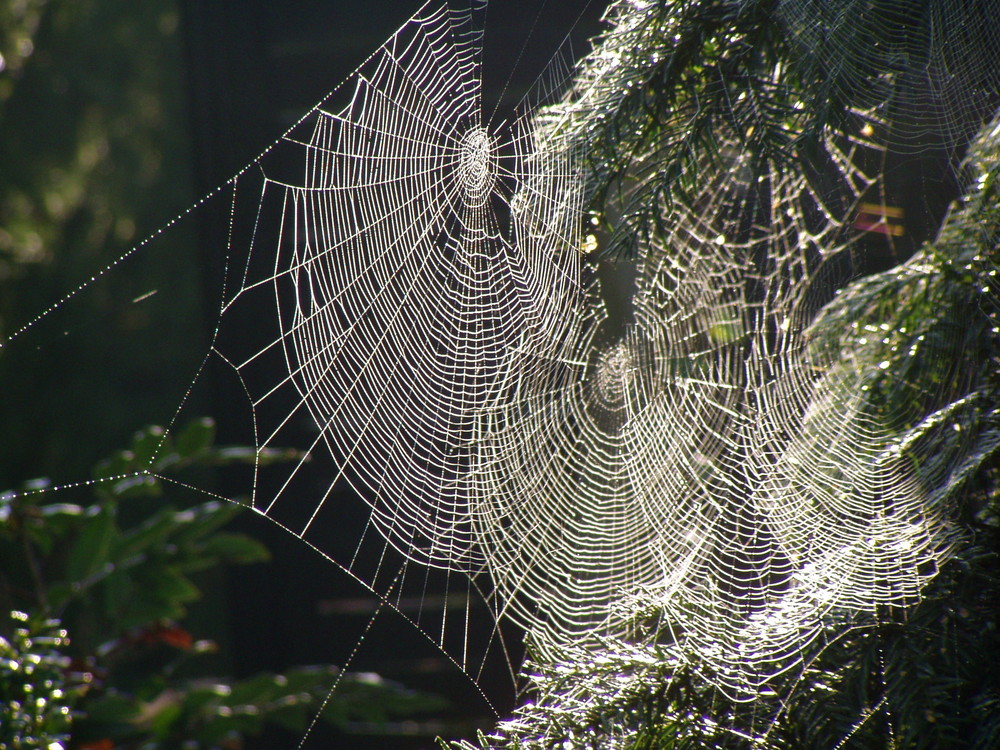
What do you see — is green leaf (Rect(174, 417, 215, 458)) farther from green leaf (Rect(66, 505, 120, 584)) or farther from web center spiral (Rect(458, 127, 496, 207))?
web center spiral (Rect(458, 127, 496, 207))

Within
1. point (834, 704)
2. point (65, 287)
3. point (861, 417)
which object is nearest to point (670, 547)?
point (861, 417)

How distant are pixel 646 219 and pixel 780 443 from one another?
1.39ft

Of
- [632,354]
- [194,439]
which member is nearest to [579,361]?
[632,354]

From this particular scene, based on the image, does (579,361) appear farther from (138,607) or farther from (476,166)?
(138,607)

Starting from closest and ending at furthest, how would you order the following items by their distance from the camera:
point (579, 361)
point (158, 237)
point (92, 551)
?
point (579, 361) < point (92, 551) < point (158, 237)

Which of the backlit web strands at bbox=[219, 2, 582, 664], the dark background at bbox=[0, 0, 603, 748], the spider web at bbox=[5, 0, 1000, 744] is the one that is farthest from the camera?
the dark background at bbox=[0, 0, 603, 748]

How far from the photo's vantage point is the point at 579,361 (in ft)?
4.13

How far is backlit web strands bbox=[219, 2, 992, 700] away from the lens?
95 cm

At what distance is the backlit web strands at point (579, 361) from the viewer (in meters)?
0.95

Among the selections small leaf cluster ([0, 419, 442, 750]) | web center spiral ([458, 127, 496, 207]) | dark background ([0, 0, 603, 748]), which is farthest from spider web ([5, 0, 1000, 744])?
dark background ([0, 0, 603, 748])

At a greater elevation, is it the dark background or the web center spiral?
the dark background

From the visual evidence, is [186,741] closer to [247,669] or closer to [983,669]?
[247,669]

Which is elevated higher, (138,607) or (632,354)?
(632,354)

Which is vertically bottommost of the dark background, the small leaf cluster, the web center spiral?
the small leaf cluster
